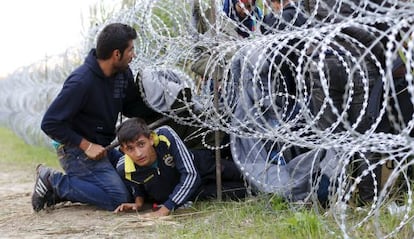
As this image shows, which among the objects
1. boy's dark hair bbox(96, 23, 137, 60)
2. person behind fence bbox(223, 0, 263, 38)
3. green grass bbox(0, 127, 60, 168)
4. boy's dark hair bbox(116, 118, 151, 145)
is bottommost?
green grass bbox(0, 127, 60, 168)

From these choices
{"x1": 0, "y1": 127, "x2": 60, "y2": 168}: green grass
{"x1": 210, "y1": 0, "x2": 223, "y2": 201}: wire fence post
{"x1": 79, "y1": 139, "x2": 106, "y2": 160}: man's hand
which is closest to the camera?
{"x1": 210, "y1": 0, "x2": 223, "y2": 201}: wire fence post

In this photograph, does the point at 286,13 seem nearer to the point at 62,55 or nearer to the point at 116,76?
the point at 116,76

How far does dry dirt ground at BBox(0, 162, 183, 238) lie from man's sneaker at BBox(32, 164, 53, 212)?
0.22ft

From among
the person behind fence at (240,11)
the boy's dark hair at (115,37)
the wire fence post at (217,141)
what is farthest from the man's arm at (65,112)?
the person behind fence at (240,11)

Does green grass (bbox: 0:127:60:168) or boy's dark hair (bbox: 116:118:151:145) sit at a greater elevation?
boy's dark hair (bbox: 116:118:151:145)

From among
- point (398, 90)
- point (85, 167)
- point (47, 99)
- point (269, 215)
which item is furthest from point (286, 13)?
point (47, 99)

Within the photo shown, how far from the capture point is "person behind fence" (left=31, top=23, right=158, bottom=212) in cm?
546

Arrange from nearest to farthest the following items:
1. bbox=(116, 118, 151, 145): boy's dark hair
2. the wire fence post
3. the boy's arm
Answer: bbox=(116, 118, 151, 145): boy's dark hair → the boy's arm → the wire fence post

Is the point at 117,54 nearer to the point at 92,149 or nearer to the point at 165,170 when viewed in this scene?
the point at 92,149

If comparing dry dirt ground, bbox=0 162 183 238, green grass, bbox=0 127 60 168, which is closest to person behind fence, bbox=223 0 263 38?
dry dirt ground, bbox=0 162 183 238

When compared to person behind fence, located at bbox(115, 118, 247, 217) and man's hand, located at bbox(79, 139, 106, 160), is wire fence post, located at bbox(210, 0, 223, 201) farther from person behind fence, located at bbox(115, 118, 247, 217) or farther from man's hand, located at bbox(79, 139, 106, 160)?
man's hand, located at bbox(79, 139, 106, 160)

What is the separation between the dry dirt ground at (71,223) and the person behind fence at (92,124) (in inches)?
5.3

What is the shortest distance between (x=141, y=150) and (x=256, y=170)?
2.57 feet

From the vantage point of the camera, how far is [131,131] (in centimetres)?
517
